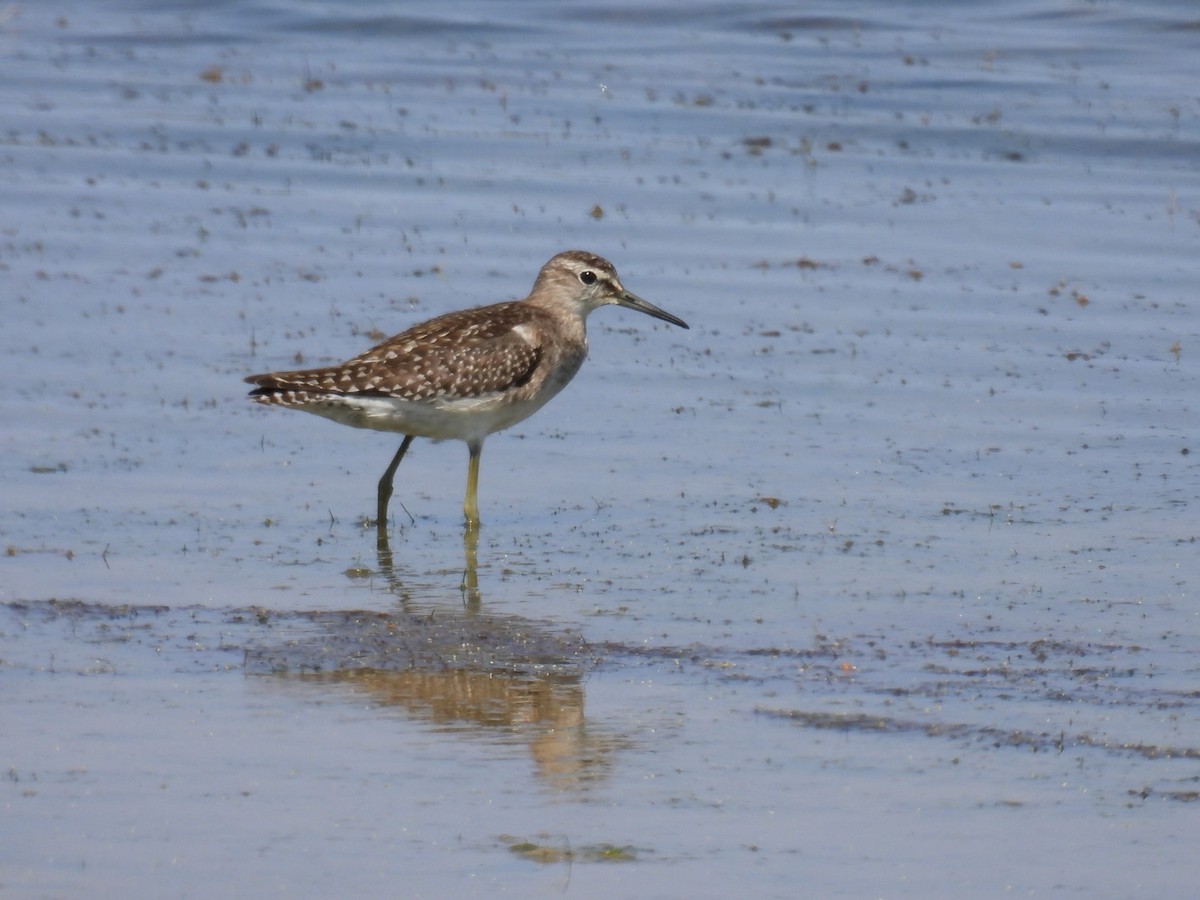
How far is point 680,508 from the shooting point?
10406 millimetres

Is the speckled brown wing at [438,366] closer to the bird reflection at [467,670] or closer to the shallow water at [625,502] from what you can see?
the shallow water at [625,502]

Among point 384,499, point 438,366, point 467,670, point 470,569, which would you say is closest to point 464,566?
point 470,569

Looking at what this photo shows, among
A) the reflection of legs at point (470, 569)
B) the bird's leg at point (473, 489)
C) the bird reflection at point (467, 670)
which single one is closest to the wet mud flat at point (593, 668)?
the bird reflection at point (467, 670)

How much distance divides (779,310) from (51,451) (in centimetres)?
556

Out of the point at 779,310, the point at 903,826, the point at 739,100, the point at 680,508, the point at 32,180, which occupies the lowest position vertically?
the point at 903,826

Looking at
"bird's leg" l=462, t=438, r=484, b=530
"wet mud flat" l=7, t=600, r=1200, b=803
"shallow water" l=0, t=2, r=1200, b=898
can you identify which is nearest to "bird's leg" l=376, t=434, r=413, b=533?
"shallow water" l=0, t=2, r=1200, b=898

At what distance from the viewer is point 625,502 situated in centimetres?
1052

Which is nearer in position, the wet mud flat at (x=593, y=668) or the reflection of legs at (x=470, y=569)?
the wet mud flat at (x=593, y=668)

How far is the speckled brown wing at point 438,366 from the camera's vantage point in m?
10.2

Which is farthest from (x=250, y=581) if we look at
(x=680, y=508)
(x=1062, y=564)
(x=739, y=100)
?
(x=739, y=100)

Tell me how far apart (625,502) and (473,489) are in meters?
0.76

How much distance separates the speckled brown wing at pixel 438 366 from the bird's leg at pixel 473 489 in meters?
0.30

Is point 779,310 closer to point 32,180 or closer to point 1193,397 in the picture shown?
point 1193,397

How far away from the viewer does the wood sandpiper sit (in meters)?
10.3
